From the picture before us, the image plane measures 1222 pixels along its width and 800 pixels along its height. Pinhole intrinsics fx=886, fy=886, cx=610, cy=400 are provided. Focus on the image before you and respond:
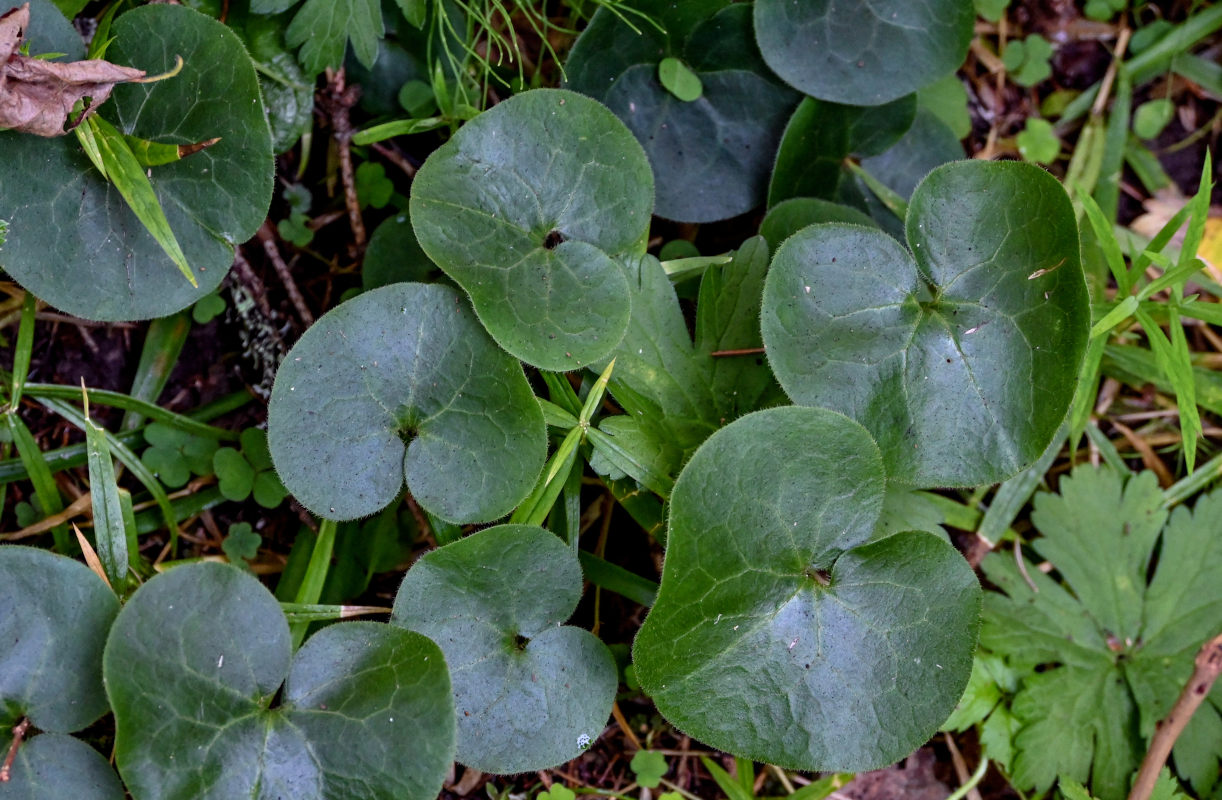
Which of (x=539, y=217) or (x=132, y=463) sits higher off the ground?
(x=539, y=217)

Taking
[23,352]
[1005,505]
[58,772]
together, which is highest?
[23,352]

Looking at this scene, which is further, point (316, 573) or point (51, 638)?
point (316, 573)

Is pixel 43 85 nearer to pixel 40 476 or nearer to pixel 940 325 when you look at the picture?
pixel 40 476

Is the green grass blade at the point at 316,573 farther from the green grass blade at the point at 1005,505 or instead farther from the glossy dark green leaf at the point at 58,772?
the green grass blade at the point at 1005,505

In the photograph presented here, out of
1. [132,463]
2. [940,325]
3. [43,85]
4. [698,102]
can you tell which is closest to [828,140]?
[698,102]

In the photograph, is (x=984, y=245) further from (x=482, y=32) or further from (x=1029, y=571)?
(x=482, y=32)

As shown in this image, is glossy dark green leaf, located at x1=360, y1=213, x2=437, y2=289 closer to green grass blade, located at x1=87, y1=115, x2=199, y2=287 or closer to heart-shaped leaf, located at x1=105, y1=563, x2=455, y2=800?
green grass blade, located at x1=87, y1=115, x2=199, y2=287

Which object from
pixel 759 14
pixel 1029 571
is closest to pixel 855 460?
pixel 1029 571

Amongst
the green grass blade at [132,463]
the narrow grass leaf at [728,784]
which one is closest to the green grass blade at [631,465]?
the narrow grass leaf at [728,784]

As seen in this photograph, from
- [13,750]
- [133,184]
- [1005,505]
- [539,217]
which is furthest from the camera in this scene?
[1005,505]
